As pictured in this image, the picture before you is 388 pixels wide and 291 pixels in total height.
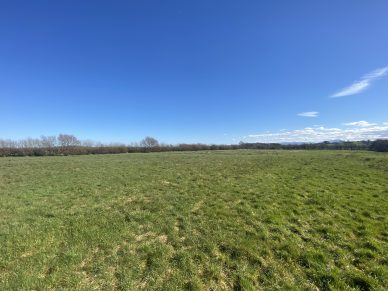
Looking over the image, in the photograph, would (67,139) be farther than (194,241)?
Yes

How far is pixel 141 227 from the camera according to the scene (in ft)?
27.6

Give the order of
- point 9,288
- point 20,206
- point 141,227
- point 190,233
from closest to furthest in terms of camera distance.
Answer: point 9,288
point 190,233
point 141,227
point 20,206

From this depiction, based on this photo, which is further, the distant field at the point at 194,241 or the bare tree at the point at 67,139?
the bare tree at the point at 67,139

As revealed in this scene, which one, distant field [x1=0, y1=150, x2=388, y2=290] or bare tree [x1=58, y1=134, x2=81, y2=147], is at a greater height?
bare tree [x1=58, y1=134, x2=81, y2=147]

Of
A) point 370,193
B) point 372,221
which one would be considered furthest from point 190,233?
point 370,193

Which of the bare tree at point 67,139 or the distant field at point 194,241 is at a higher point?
the bare tree at point 67,139

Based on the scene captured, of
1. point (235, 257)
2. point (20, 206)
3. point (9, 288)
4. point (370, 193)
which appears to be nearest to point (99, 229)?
point (9, 288)

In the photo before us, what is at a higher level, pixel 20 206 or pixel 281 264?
pixel 20 206

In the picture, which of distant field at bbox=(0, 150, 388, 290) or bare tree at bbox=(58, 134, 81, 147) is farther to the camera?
bare tree at bbox=(58, 134, 81, 147)

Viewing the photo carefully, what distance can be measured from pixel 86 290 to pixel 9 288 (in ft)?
5.73

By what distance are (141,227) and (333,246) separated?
6714mm

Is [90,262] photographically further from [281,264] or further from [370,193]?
[370,193]

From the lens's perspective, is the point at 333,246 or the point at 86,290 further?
the point at 333,246

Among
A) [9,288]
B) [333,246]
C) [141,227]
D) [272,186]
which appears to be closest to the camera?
[9,288]
